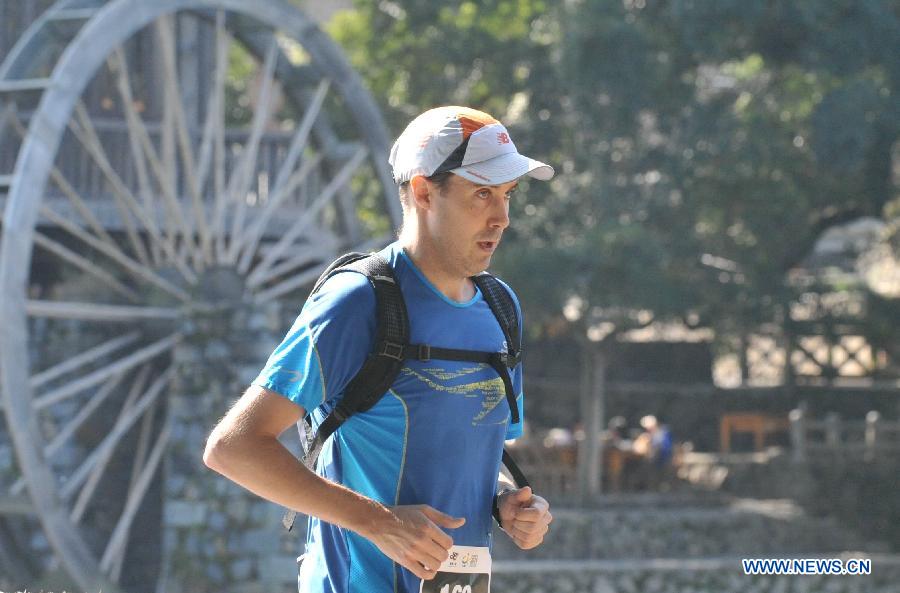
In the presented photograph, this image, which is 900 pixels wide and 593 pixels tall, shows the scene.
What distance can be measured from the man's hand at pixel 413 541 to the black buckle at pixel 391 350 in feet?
0.96

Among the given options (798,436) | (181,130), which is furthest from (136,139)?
(798,436)

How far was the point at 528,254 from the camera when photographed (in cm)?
1772

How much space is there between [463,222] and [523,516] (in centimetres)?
62

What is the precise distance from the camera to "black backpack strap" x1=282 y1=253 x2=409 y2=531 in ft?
9.68

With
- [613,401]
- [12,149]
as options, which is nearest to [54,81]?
[12,149]

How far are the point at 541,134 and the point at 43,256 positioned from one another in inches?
276

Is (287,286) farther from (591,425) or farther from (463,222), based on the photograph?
(463,222)

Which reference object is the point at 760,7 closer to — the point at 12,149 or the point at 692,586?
the point at 692,586

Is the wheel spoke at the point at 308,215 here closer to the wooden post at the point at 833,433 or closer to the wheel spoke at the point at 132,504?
the wheel spoke at the point at 132,504

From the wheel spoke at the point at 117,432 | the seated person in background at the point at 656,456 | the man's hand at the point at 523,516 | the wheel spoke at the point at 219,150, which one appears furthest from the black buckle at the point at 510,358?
the seated person in background at the point at 656,456

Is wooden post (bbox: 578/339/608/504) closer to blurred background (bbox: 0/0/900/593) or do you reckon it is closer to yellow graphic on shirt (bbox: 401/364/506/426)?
blurred background (bbox: 0/0/900/593)

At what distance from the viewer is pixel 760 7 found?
1808cm

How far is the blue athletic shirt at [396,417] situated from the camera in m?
2.89

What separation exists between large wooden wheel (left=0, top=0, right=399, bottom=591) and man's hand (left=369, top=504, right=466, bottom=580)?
8776mm
